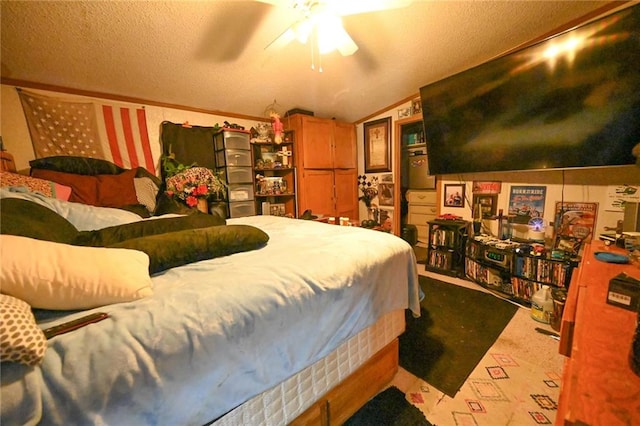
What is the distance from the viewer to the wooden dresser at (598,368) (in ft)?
1.71

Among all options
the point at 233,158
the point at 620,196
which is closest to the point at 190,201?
the point at 233,158

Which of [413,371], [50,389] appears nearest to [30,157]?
[50,389]

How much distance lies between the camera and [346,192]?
436 centimetres

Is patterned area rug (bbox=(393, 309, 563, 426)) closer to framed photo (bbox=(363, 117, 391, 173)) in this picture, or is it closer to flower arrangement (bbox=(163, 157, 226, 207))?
flower arrangement (bbox=(163, 157, 226, 207))

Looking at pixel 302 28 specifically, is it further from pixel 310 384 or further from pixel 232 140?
pixel 310 384

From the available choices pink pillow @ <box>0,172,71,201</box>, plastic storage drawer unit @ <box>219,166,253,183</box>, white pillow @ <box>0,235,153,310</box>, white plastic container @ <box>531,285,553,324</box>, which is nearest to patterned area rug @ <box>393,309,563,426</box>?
white plastic container @ <box>531,285,553,324</box>

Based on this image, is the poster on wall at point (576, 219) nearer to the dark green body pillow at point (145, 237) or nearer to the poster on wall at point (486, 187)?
the poster on wall at point (486, 187)

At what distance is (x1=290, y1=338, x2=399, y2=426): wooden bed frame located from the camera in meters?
1.03

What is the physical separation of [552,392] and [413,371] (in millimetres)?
727

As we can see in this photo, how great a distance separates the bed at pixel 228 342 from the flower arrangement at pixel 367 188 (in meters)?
3.08

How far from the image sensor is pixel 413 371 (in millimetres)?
1515

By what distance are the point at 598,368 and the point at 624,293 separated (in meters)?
0.54

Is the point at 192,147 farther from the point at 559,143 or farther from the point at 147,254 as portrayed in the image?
the point at 559,143

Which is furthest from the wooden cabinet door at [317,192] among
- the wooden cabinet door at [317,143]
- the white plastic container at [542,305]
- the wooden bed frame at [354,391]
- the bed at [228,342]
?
the white plastic container at [542,305]
